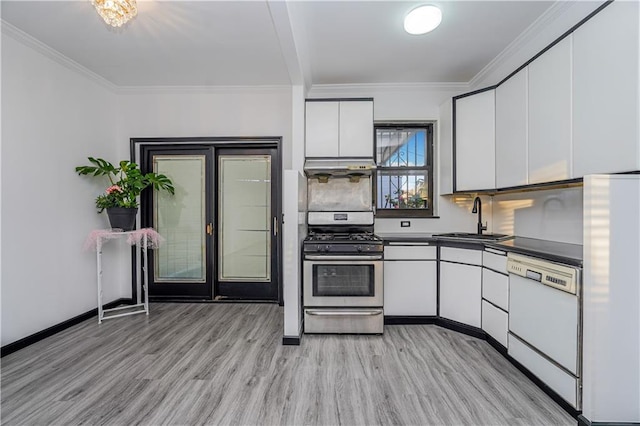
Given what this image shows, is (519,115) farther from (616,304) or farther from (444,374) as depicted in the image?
(444,374)

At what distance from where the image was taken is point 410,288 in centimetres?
316

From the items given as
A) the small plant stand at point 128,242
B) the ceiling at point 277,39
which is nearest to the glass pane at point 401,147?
the ceiling at point 277,39

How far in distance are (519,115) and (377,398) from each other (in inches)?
99.4

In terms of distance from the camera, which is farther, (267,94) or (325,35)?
(267,94)

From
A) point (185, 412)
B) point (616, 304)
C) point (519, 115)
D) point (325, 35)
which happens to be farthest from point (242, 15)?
point (616, 304)

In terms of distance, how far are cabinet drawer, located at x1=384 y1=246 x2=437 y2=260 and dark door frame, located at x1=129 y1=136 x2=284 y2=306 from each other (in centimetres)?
145

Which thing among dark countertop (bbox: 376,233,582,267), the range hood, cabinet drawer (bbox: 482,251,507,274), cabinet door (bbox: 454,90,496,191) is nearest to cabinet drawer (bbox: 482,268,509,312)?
cabinet drawer (bbox: 482,251,507,274)

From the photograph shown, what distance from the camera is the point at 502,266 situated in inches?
97.3

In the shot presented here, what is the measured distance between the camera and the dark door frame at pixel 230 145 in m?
3.86

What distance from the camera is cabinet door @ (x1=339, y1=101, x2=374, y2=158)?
11.0ft

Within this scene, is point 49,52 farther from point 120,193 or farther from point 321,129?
point 321,129

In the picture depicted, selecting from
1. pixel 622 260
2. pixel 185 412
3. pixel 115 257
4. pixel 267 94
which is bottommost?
pixel 185 412

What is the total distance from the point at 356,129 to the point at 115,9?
2.27m

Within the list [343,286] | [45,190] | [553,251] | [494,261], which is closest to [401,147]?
[494,261]
